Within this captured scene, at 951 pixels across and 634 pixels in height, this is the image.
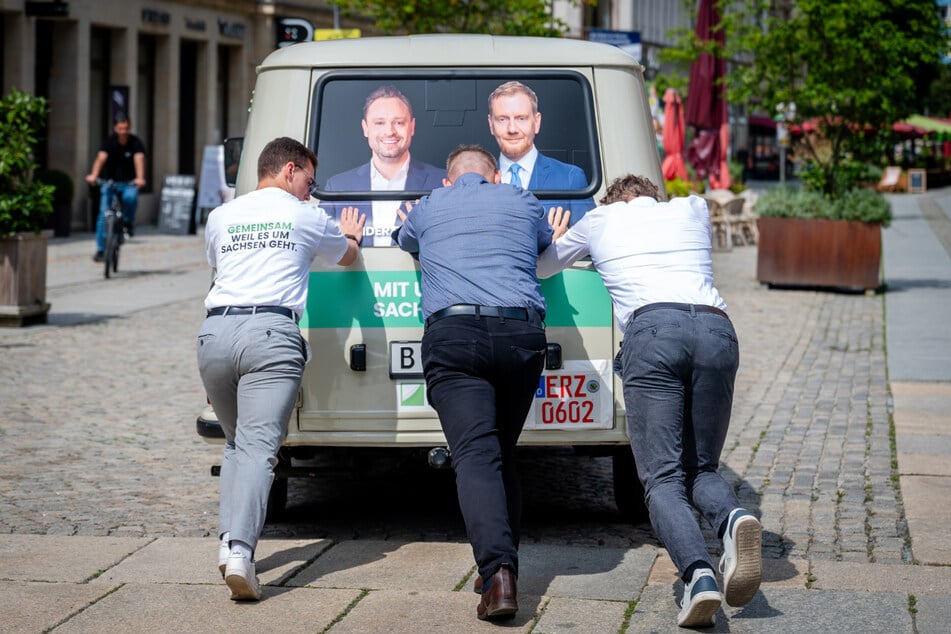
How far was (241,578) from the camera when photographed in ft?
16.5

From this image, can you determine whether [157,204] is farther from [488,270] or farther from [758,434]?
[488,270]

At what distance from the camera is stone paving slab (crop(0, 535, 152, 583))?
5.50 metres

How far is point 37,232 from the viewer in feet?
44.7

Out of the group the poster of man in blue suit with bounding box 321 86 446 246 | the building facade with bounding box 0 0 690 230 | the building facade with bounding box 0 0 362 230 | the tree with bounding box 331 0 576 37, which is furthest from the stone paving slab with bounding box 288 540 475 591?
the building facade with bounding box 0 0 362 230

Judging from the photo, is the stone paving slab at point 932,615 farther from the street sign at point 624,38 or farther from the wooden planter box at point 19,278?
the street sign at point 624,38

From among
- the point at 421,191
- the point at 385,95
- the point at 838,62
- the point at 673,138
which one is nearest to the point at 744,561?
the point at 421,191

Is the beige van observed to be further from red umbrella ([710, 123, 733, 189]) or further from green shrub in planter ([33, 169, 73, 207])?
red umbrella ([710, 123, 733, 189])

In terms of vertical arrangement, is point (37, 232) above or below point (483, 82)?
below

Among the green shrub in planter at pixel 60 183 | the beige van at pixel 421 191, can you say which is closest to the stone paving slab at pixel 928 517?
the beige van at pixel 421 191

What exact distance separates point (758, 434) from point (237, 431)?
4.45 m

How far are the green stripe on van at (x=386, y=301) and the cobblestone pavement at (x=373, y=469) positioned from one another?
813 mm

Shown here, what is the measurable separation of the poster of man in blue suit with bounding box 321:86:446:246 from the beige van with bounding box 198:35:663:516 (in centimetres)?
3

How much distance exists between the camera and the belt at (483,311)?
5184 millimetres

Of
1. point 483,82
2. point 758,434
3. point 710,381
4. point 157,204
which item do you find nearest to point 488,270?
point 710,381
